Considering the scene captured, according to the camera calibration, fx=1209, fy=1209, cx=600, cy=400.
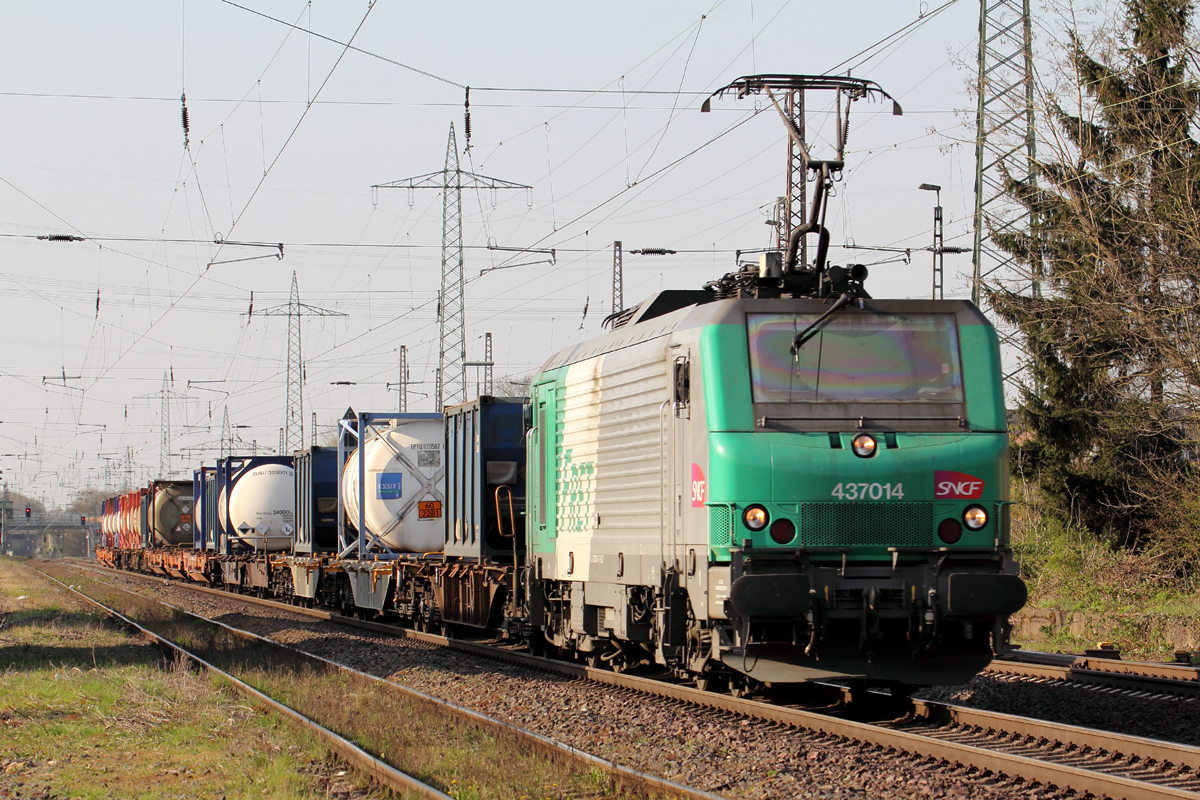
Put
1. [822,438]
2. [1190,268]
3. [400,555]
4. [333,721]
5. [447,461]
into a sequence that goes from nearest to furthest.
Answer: [822,438] < [333,721] < [1190,268] < [447,461] < [400,555]

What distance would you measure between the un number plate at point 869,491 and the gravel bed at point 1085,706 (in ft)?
8.22

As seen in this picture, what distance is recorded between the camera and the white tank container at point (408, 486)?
20.9 meters

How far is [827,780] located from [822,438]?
2.63m

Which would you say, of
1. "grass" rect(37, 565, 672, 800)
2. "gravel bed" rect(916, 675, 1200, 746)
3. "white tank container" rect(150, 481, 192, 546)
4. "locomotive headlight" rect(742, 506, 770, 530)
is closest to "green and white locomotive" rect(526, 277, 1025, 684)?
"locomotive headlight" rect(742, 506, 770, 530)

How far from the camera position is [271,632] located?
2205 cm

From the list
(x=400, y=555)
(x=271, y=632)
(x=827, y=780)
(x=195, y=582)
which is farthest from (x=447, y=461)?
(x=195, y=582)

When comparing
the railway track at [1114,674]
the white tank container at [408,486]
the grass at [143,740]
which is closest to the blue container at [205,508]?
the white tank container at [408,486]

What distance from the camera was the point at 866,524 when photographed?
9328mm

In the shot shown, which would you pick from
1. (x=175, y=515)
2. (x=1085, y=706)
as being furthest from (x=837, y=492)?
(x=175, y=515)

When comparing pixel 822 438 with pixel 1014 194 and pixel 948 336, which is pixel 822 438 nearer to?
pixel 948 336

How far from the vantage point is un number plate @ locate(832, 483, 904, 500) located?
30.5ft

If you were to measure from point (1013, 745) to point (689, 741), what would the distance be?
7.78 feet

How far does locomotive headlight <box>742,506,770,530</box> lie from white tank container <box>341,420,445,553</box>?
12.4 metres

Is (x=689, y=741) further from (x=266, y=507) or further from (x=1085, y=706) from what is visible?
(x=266, y=507)
